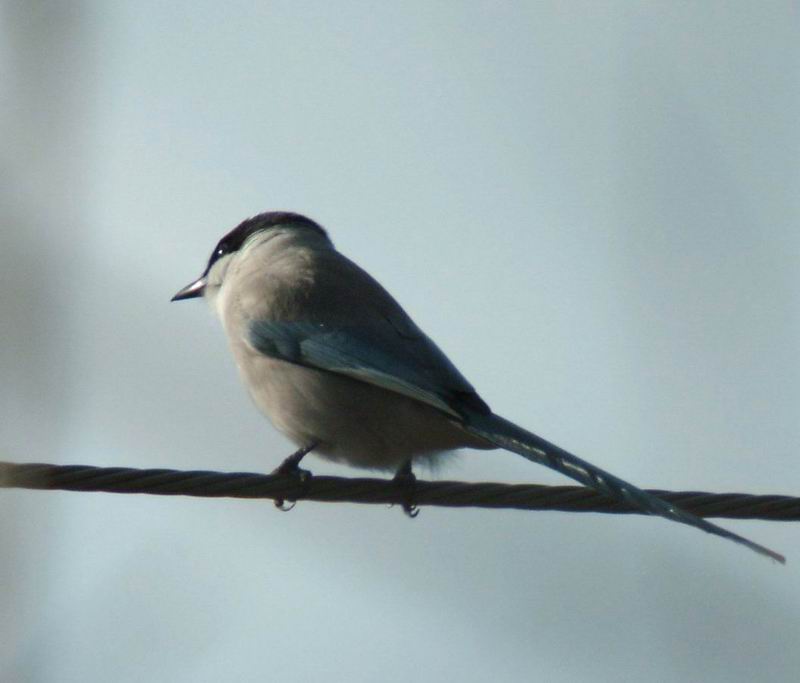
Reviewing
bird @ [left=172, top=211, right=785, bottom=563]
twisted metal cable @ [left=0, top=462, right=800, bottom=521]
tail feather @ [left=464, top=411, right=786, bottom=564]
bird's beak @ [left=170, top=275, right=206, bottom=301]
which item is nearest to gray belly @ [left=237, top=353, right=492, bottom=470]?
bird @ [left=172, top=211, right=785, bottom=563]

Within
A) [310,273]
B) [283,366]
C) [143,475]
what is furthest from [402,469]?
[143,475]

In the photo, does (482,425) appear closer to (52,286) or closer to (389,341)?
(389,341)

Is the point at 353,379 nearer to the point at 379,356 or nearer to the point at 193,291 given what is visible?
the point at 379,356

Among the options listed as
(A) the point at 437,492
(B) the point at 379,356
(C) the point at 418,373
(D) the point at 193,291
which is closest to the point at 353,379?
(B) the point at 379,356

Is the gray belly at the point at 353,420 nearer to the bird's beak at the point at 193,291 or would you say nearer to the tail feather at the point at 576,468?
the tail feather at the point at 576,468

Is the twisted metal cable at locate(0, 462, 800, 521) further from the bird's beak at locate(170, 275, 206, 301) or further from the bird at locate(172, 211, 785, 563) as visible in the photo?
the bird's beak at locate(170, 275, 206, 301)

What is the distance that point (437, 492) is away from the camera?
386 centimetres

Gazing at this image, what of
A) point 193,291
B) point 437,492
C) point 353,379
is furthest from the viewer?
point 193,291

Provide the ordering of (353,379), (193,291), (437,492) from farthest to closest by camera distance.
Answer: (193,291) → (353,379) → (437,492)

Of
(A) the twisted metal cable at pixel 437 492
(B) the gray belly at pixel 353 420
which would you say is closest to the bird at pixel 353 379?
(B) the gray belly at pixel 353 420

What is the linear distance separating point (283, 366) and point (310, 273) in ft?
2.28

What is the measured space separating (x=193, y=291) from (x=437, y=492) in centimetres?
337

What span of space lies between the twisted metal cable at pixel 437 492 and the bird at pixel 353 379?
0.84 ft

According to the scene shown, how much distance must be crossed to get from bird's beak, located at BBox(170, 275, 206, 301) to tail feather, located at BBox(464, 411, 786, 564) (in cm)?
283
